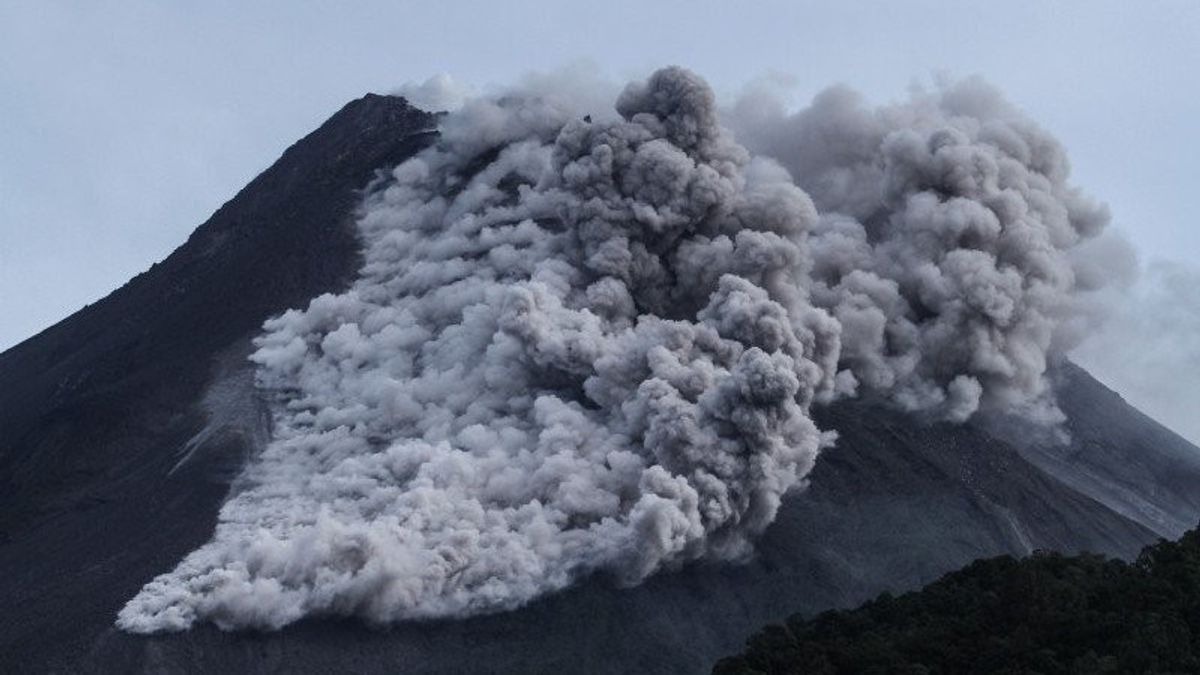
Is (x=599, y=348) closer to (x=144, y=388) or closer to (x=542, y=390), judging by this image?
(x=542, y=390)

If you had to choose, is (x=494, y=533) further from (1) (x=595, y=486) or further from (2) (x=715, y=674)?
(2) (x=715, y=674)

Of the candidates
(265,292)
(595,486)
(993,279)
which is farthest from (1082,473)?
(265,292)

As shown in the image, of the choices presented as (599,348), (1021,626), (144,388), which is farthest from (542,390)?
(1021,626)

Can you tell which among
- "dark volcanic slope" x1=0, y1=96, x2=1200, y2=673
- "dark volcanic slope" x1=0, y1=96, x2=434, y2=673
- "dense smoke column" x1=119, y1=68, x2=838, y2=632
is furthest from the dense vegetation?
"dark volcanic slope" x1=0, y1=96, x2=434, y2=673

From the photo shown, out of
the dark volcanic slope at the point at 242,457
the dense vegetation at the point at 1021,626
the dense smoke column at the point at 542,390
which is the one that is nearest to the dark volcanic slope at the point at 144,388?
the dark volcanic slope at the point at 242,457

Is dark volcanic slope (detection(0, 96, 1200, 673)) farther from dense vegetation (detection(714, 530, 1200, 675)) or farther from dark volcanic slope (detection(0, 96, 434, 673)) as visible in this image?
dense vegetation (detection(714, 530, 1200, 675))

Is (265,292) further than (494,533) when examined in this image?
Yes
